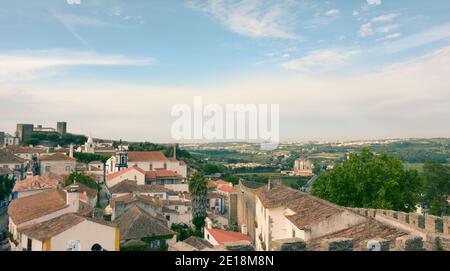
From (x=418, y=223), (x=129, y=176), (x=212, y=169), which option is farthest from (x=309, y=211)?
(x=212, y=169)

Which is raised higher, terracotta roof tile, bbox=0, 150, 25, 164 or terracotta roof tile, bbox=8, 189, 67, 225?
terracotta roof tile, bbox=0, 150, 25, 164

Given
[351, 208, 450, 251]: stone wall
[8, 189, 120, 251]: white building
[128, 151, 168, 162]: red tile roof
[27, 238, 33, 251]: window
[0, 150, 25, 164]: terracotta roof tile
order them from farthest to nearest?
[128, 151, 168, 162]: red tile roof, [0, 150, 25, 164]: terracotta roof tile, [27, 238, 33, 251]: window, [8, 189, 120, 251]: white building, [351, 208, 450, 251]: stone wall

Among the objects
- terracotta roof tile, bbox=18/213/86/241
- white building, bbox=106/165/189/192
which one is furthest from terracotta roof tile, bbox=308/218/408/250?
white building, bbox=106/165/189/192

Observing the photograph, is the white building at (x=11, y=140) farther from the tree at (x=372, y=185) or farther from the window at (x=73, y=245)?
the window at (x=73, y=245)

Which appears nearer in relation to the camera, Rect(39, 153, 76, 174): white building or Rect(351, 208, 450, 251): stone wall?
Rect(351, 208, 450, 251): stone wall

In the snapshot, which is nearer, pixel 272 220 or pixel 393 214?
pixel 393 214

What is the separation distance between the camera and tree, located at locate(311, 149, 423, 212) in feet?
81.1

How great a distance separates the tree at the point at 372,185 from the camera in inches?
974

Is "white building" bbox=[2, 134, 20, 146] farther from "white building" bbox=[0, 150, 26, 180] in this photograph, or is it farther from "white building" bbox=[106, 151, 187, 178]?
"white building" bbox=[106, 151, 187, 178]

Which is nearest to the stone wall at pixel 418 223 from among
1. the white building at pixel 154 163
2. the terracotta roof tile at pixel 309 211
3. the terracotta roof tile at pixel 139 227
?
the terracotta roof tile at pixel 309 211

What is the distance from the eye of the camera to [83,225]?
668 inches
